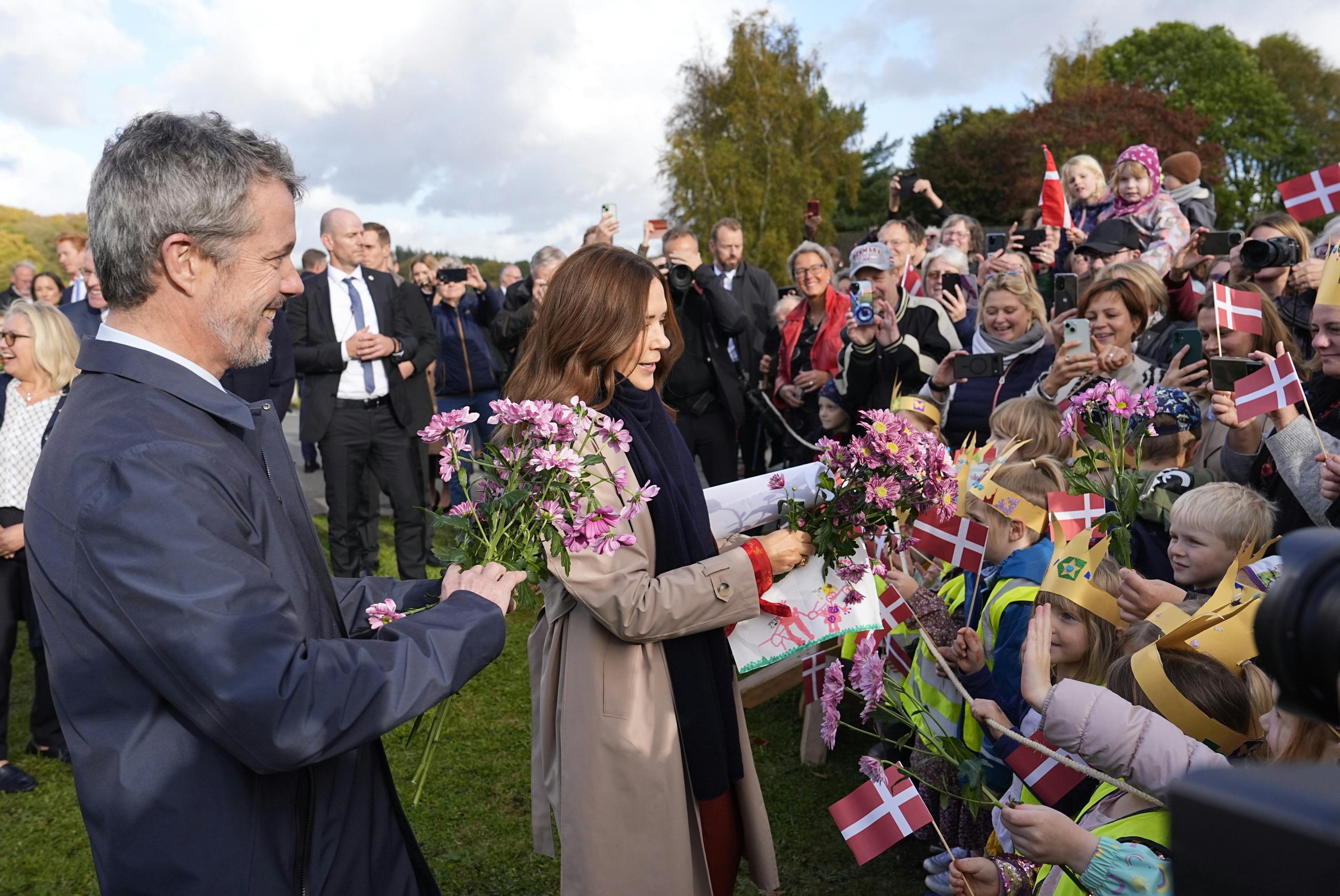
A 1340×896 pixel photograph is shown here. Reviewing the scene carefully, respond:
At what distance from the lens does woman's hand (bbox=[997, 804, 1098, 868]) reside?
171 centimetres

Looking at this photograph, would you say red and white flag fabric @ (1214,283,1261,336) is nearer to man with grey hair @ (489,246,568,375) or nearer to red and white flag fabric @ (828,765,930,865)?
red and white flag fabric @ (828,765,930,865)

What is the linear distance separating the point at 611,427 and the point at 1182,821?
1.57 meters

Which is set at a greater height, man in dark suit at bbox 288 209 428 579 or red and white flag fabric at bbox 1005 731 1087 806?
man in dark suit at bbox 288 209 428 579

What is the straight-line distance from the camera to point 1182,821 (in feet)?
2.04

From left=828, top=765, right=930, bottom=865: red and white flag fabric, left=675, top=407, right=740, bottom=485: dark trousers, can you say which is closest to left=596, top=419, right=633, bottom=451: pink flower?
left=828, top=765, right=930, bottom=865: red and white flag fabric

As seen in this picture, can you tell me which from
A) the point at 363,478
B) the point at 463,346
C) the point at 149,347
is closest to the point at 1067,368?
the point at 149,347

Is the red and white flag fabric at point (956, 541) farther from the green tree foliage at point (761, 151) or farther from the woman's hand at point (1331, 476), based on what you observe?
the green tree foliage at point (761, 151)

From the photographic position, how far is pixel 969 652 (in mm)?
2787

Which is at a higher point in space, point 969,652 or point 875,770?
point 969,652

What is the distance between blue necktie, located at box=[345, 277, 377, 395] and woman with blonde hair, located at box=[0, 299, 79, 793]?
1756 mm

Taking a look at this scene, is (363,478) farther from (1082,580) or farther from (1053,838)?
(1053,838)

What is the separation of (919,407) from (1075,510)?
5.49 feet

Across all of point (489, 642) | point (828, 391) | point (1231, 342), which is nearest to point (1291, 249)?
point (1231, 342)

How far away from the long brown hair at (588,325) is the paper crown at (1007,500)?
1371 mm
